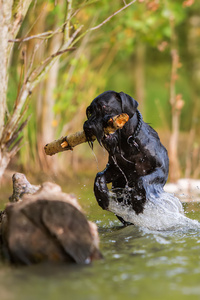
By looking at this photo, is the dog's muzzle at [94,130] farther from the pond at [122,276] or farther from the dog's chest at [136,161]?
the pond at [122,276]

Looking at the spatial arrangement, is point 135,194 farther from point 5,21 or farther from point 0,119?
point 5,21

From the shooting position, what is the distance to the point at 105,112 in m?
4.59

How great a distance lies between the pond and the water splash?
48cm

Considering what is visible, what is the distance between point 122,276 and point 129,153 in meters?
1.87

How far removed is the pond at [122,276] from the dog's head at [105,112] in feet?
3.03

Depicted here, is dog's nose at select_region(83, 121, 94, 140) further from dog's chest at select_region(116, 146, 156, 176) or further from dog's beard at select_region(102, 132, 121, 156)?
dog's chest at select_region(116, 146, 156, 176)

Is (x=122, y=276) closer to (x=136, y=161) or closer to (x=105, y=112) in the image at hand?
(x=105, y=112)

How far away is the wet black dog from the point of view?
462 centimetres

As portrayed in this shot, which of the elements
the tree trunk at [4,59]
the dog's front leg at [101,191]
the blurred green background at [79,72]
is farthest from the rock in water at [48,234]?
the blurred green background at [79,72]

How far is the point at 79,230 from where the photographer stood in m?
3.54

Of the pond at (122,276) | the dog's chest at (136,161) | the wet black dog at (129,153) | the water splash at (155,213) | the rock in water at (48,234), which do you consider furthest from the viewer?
the dog's chest at (136,161)

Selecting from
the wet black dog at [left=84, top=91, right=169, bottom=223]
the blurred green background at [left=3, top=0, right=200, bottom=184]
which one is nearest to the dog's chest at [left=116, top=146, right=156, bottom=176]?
the wet black dog at [left=84, top=91, right=169, bottom=223]

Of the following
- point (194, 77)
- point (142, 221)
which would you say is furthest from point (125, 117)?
point (194, 77)

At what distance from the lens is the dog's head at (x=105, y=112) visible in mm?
4477
